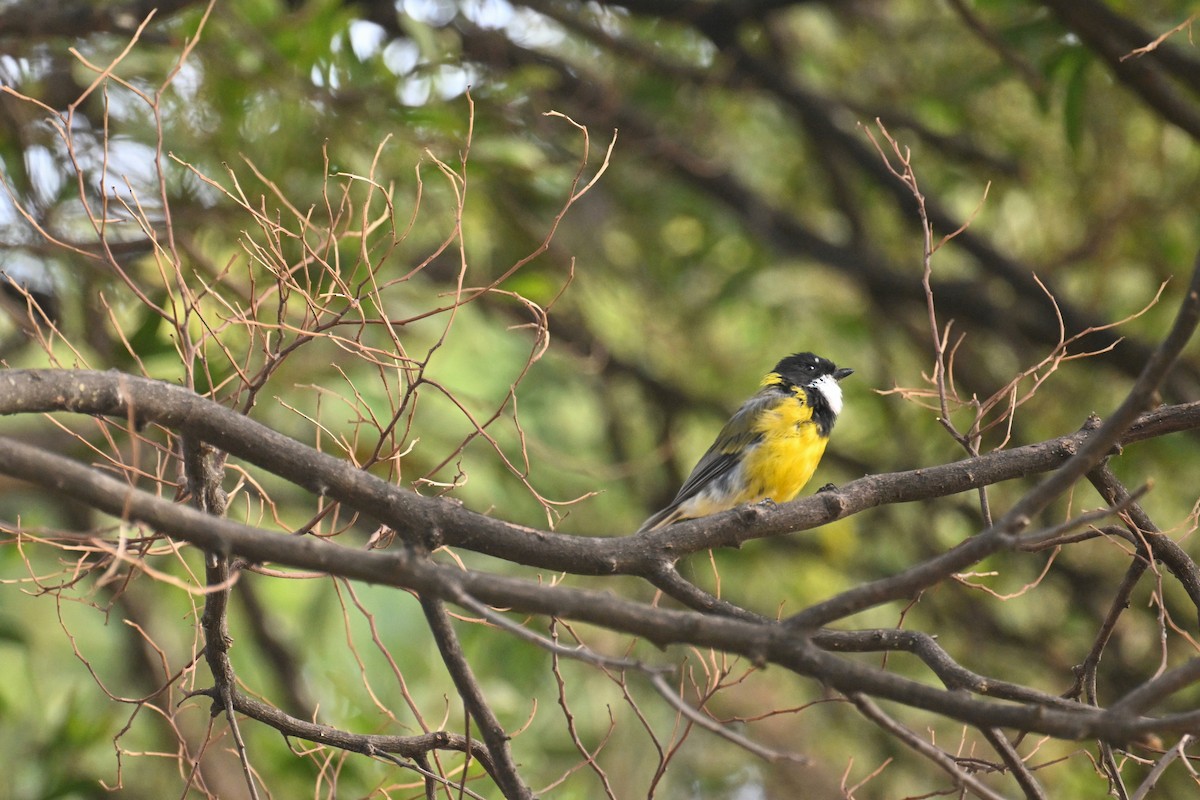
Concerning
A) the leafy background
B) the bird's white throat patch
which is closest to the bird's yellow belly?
the bird's white throat patch

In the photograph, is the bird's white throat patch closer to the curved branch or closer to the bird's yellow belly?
the bird's yellow belly

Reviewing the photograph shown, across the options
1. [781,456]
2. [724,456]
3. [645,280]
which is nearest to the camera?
[781,456]

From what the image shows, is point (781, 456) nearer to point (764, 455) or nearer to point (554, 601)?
point (764, 455)

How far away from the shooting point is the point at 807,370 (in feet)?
18.4

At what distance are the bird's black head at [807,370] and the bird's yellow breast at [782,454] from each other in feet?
1.00

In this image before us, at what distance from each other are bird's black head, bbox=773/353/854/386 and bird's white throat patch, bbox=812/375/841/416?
2cm

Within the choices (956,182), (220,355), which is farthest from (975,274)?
(220,355)

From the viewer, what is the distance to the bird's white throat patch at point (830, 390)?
549 centimetres

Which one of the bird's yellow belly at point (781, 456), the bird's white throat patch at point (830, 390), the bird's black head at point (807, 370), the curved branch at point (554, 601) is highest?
the bird's black head at point (807, 370)

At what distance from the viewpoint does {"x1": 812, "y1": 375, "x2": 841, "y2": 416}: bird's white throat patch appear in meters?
5.49

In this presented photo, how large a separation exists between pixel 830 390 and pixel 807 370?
14 cm

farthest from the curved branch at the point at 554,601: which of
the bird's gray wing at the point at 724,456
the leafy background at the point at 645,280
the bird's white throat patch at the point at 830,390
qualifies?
the bird's white throat patch at the point at 830,390

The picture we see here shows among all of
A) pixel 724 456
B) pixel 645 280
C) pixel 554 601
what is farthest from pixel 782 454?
pixel 554 601

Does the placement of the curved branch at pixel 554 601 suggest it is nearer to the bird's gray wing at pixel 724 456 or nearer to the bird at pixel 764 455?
the bird at pixel 764 455
